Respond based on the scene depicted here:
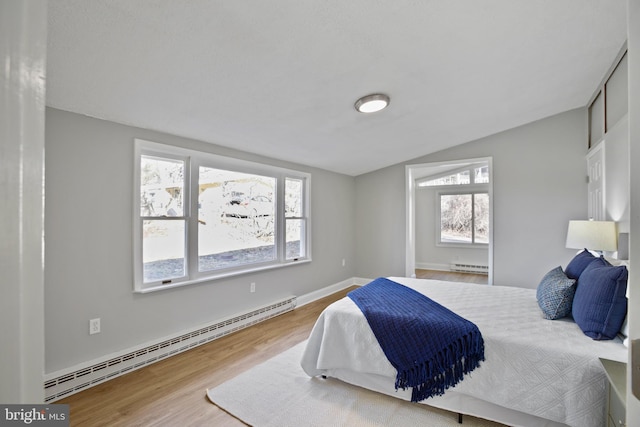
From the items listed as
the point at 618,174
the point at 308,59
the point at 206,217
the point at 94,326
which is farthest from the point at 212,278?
the point at 618,174

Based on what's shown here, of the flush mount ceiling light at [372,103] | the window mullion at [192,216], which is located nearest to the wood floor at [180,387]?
the window mullion at [192,216]

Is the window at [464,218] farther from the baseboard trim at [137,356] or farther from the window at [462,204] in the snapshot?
the baseboard trim at [137,356]

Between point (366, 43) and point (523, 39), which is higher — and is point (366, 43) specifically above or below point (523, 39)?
below

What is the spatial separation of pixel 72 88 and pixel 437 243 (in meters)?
7.25

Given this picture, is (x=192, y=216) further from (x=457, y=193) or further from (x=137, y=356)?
(x=457, y=193)

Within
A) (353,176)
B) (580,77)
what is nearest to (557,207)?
(580,77)

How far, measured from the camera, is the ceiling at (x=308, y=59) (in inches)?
66.1

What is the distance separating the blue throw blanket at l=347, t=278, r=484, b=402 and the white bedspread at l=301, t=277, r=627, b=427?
0.21 feet

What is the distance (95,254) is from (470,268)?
23.1ft

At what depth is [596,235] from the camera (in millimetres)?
2590

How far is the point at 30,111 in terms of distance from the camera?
0.34 meters

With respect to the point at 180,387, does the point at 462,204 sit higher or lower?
higher

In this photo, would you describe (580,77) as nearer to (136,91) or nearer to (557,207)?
(557,207)

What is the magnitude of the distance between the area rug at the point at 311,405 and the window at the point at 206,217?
1219mm
